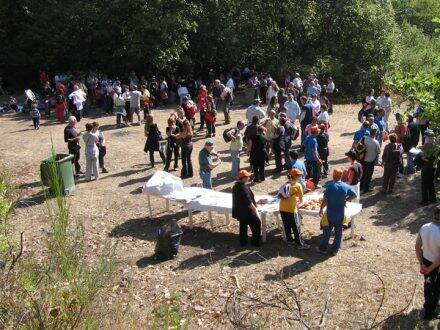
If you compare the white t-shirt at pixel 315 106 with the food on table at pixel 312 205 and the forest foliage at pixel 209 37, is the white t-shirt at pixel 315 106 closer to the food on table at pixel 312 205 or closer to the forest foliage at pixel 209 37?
the food on table at pixel 312 205

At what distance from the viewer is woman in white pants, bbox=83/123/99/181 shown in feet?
46.5

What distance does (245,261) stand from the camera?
997cm

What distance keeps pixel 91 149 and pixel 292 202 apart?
6.28m

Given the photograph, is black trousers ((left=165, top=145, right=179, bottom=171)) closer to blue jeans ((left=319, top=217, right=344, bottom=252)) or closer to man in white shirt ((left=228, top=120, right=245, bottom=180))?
man in white shirt ((left=228, top=120, right=245, bottom=180))

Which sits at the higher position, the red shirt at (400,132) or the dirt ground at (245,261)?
the red shirt at (400,132)

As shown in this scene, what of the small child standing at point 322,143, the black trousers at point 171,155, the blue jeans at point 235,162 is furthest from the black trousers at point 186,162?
the small child standing at point 322,143

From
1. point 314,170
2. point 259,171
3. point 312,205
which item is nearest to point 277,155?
point 259,171

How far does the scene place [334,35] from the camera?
27078 millimetres

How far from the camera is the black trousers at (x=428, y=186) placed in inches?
481

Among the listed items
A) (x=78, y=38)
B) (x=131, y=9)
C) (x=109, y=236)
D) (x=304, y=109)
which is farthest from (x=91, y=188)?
(x=78, y=38)

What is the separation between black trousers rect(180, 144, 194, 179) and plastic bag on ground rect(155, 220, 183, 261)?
4.04 meters

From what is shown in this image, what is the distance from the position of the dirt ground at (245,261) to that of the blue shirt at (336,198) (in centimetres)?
82

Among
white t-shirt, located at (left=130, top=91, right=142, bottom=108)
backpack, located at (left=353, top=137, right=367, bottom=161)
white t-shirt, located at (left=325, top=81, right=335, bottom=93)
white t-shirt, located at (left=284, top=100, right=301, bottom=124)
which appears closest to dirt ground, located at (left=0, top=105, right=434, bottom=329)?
backpack, located at (left=353, top=137, right=367, bottom=161)

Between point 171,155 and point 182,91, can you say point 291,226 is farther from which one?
point 182,91
